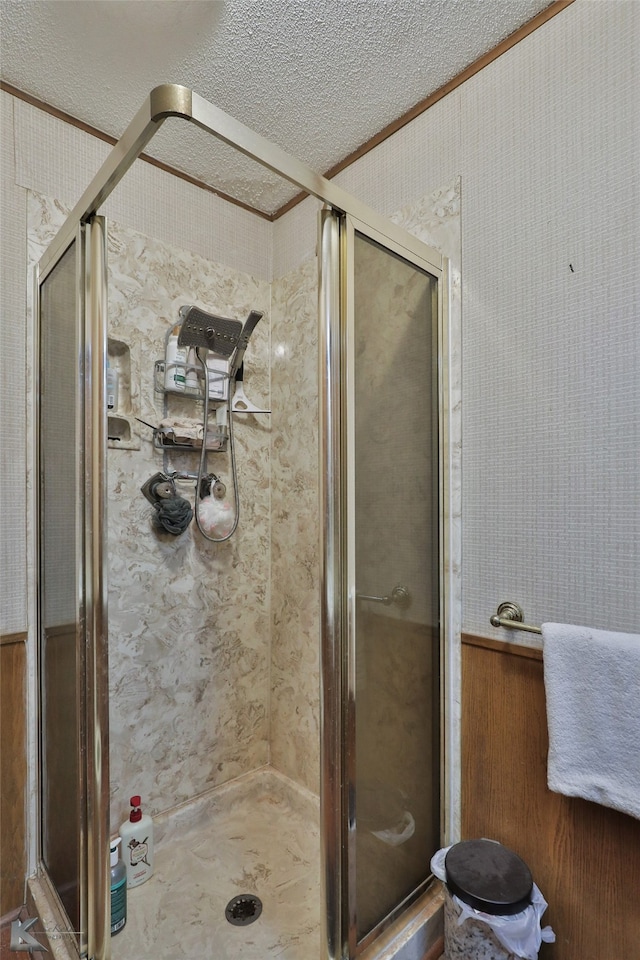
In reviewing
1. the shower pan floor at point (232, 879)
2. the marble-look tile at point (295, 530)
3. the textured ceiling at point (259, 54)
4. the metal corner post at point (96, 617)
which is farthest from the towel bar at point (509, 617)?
the textured ceiling at point (259, 54)

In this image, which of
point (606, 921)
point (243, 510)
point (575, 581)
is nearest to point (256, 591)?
point (243, 510)

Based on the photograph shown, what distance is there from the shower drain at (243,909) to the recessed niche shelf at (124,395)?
1.49 meters

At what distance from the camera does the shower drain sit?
1.43 metres

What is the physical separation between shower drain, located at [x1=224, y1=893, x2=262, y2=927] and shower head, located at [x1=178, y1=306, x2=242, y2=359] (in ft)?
5.98

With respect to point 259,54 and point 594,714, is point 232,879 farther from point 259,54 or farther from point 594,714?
point 259,54

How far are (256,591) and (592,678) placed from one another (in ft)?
4.33

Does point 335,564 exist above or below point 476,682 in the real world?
above

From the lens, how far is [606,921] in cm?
110

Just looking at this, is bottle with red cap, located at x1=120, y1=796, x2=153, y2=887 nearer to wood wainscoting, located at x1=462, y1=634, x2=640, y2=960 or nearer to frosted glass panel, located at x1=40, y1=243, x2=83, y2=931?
frosted glass panel, located at x1=40, y1=243, x2=83, y2=931

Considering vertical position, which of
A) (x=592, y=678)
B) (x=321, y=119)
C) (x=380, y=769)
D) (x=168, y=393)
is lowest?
(x=380, y=769)

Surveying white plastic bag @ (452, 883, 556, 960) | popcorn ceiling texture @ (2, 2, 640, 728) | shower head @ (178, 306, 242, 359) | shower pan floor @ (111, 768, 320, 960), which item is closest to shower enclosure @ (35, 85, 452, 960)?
popcorn ceiling texture @ (2, 2, 640, 728)

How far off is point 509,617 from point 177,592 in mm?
1163

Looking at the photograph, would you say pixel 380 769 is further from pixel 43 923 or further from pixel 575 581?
pixel 43 923

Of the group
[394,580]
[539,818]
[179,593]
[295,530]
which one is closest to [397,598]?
[394,580]
